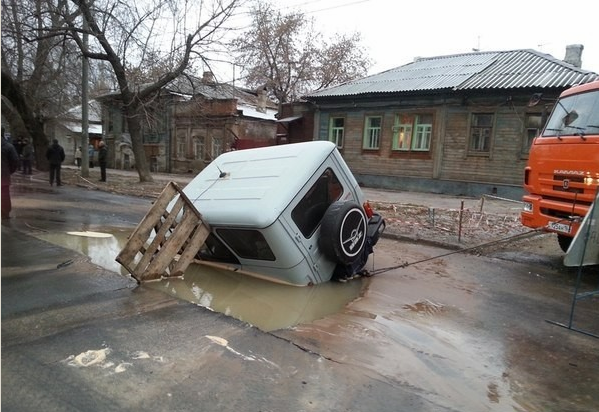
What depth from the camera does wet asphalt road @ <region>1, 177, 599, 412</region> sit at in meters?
2.80

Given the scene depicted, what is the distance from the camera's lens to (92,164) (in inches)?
1379

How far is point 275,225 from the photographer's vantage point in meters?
4.70

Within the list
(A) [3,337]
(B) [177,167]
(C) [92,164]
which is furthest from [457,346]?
(C) [92,164]

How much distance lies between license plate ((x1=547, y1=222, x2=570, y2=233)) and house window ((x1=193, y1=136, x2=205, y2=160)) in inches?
966

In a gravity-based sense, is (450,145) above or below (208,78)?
below

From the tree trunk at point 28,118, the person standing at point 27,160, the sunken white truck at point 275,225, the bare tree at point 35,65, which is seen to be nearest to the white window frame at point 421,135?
the bare tree at point 35,65

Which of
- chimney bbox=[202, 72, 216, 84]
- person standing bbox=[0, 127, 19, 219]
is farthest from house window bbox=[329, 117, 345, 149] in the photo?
person standing bbox=[0, 127, 19, 219]

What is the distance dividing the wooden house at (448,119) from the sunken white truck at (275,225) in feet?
45.4

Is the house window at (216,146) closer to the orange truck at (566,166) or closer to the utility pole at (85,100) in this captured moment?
the utility pole at (85,100)

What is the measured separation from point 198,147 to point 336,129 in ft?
34.0

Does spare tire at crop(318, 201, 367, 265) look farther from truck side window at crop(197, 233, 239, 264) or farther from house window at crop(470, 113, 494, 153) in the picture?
house window at crop(470, 113, 494, 153)

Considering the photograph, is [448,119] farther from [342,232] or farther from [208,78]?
[342,232]

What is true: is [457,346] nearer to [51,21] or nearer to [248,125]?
[51,21]

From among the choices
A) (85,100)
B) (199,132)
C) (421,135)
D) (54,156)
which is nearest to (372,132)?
(421,135)
